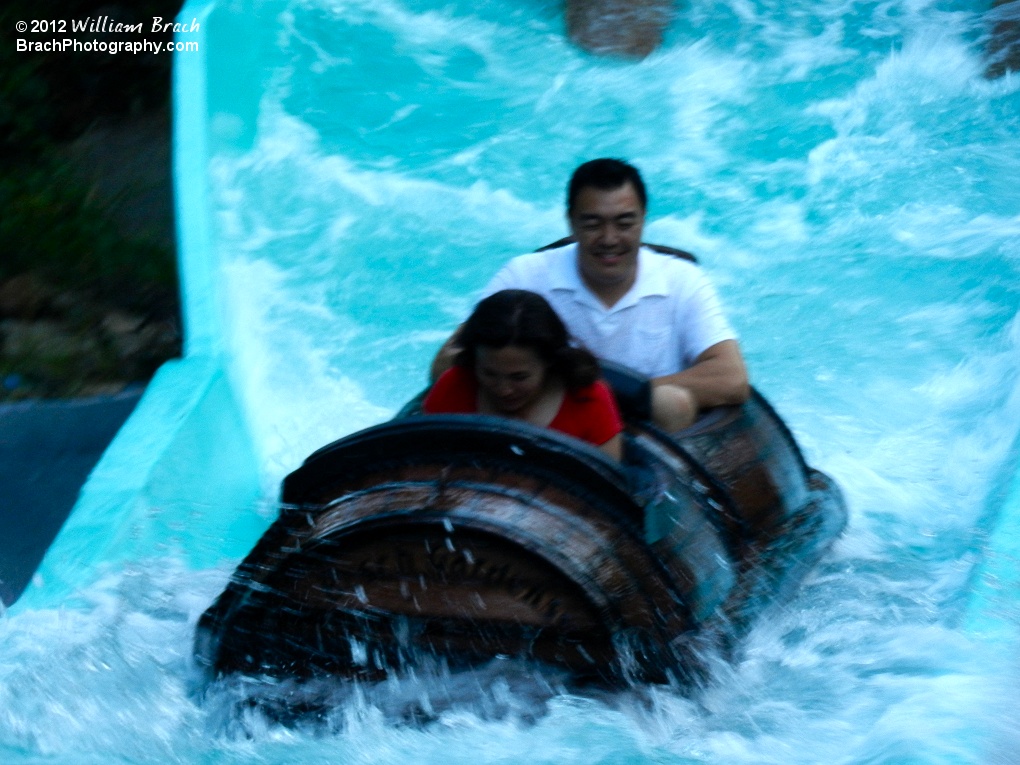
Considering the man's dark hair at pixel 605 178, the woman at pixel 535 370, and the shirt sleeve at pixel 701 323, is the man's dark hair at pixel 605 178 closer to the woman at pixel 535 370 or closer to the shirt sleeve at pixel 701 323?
the shirt sleeve at pixel 701 323

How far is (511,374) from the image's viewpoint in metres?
2.27

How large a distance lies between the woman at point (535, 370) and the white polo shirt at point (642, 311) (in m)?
0.48

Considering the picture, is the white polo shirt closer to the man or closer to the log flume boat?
the man

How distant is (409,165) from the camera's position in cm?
518

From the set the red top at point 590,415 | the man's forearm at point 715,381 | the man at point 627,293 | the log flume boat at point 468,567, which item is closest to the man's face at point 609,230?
the man at point 627,293

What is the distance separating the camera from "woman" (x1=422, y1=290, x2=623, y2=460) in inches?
88.5

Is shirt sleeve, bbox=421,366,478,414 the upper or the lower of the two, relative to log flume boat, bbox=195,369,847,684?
upper

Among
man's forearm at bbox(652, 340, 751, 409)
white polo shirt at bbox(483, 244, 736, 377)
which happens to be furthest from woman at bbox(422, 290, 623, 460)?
white polo shirt at bbox(483, 244, 736, 377)

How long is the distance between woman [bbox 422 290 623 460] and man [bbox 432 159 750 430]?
0.36m

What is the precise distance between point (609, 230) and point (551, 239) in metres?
2.03

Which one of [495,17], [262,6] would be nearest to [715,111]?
[495,17]

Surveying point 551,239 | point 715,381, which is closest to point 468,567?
point 715,381

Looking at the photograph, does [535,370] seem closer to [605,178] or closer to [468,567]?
[468,567]

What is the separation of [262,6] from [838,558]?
368 cm
